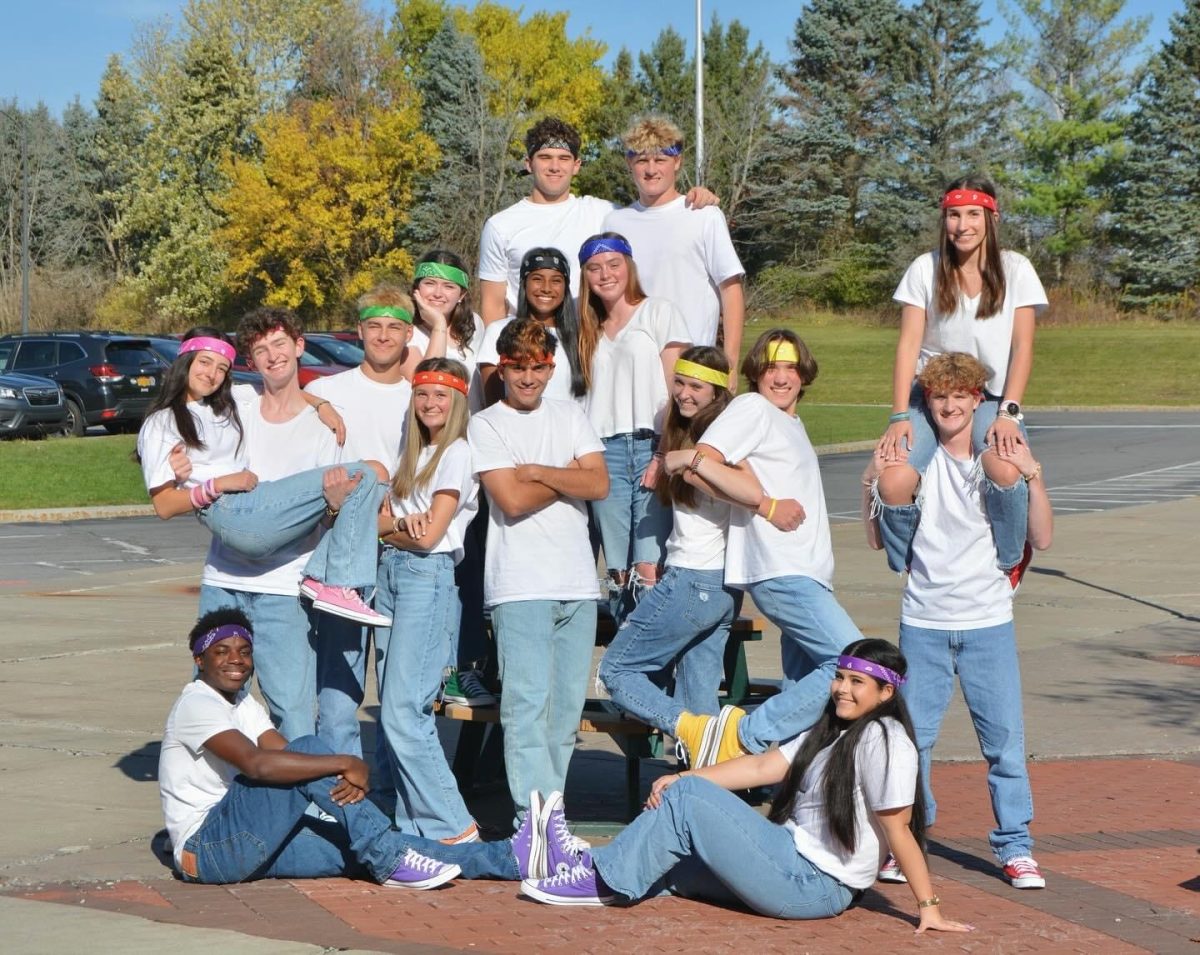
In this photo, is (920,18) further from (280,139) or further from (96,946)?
(96,946)

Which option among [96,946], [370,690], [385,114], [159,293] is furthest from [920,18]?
[96,946]

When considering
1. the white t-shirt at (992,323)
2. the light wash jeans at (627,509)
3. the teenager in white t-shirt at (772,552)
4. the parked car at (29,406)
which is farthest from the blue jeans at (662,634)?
the parked car at (29,406)

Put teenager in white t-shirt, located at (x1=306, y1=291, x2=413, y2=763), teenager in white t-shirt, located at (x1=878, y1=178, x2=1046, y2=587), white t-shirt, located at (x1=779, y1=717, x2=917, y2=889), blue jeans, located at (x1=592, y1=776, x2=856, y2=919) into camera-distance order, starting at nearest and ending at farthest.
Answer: white t-shirt, located at (x1=779, y1=717, x2=917, y2=889)
blue jeans, located at (x1=592, y1=776, x2=856, y2=919)
teenager in white t-shirt, located at (x1=878, y1=178, x2=1046, y2=587)
teenager in white t-shirt, located at (x1=306, y1=291, x2=413, y2=763)

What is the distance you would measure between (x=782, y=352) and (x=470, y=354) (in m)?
1.39

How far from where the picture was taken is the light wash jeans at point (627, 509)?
643cm

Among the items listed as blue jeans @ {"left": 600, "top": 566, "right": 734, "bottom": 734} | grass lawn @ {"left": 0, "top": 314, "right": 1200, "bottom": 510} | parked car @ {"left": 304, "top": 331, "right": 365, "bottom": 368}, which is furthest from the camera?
parked car @ {"left": 304, "top": 331, "right": 365, "bottom": 368}

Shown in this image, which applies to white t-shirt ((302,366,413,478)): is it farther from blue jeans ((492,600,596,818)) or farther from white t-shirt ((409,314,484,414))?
blue jeans ((492,600,596,818))

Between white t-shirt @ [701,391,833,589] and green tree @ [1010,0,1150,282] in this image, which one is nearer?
white t-shirt @ [701,391,833,589]

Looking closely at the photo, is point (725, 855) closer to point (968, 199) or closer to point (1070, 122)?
point (968, 199)

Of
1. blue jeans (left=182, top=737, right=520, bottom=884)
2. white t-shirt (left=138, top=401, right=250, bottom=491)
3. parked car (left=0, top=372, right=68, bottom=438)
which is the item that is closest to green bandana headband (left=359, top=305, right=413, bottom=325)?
white t-shirt (left=138, top=401, right=250, bottom=491)

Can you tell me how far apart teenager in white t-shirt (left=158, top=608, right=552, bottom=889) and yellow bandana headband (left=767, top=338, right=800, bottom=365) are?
1935mm

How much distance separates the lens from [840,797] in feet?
17.0

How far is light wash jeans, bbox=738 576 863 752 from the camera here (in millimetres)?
5801

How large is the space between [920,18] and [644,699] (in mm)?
61529
